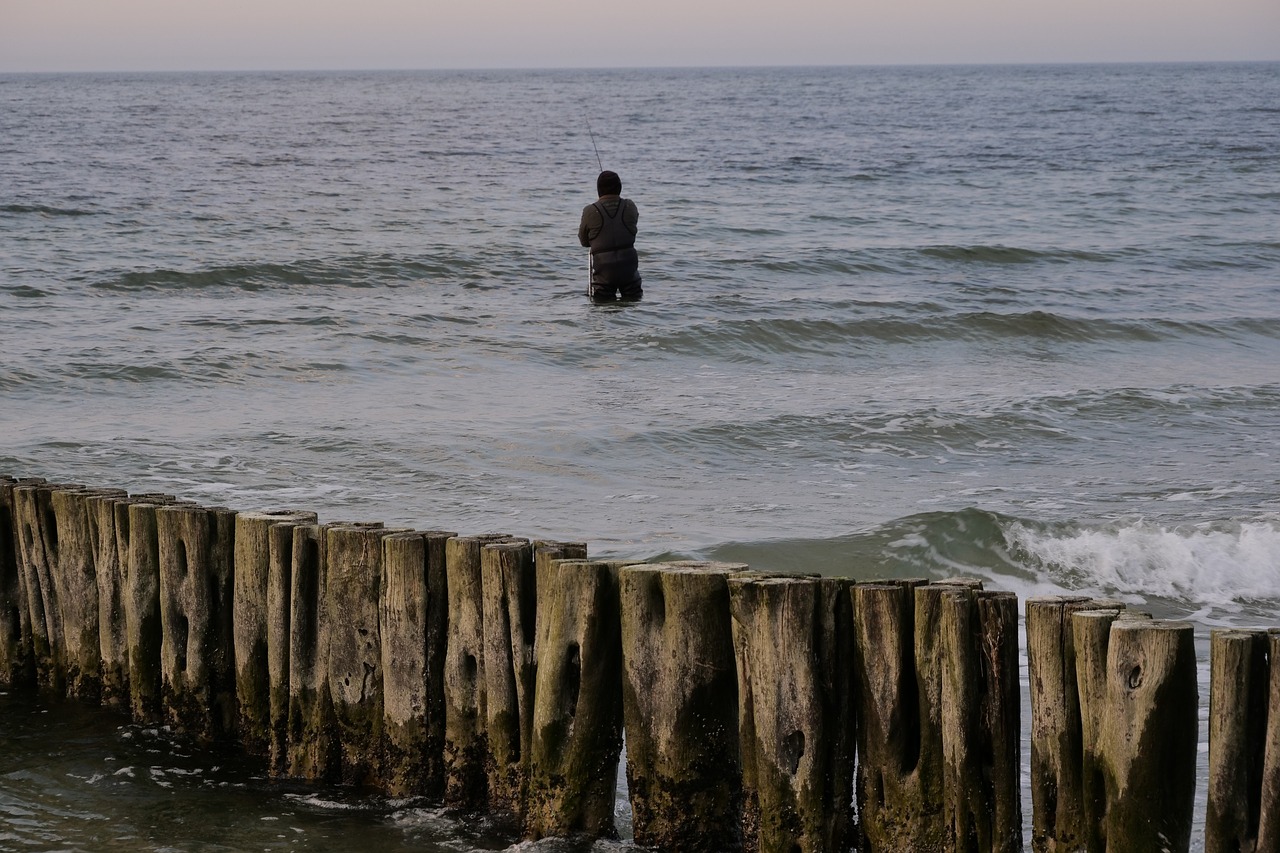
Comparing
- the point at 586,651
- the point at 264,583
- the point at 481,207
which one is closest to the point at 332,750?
the point at 264,583

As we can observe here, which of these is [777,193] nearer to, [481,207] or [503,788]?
[481,207]

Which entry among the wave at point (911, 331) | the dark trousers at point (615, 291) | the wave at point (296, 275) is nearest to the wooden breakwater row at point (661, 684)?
the wave at point (911, 331)

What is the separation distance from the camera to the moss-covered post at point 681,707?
13.2 ft

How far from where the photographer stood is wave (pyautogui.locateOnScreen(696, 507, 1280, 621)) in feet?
23.7

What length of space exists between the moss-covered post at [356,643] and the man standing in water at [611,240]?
10737mm

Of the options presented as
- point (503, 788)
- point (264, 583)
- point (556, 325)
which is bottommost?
point (503, 788)

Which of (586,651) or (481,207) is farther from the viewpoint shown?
(481,207)

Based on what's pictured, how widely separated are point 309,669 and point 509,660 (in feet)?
2.91

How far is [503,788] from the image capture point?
445 cm

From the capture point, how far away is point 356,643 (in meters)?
4.62

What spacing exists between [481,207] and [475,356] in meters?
13.8

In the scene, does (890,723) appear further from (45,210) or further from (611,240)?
(45,210)

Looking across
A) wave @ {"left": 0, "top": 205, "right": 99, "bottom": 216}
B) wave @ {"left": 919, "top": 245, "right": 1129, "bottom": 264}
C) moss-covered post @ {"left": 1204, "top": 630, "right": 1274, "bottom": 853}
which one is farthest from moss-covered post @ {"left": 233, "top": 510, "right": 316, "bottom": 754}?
wave @ {"left": 0, "top": 205, "right": 99, "bottom": 216}

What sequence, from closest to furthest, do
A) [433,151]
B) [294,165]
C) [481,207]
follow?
[481,207] < [294,165] < [433,151]
